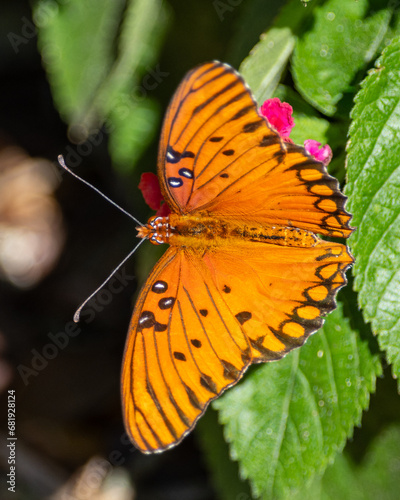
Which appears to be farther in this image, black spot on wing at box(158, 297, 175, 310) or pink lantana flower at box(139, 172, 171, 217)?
pink lantana flower at box(139, 172, 171, 217)

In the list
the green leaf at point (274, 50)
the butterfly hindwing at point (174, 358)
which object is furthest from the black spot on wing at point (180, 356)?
the green leaf at point (274, 50)

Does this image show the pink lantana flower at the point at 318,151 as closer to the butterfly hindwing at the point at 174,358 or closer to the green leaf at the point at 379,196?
the green leaf at the point at 379,196

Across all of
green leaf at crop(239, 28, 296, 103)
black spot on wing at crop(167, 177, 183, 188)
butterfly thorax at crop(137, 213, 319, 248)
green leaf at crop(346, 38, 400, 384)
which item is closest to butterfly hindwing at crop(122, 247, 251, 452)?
butterfly thorax at crop(137, 213, 319, 248)

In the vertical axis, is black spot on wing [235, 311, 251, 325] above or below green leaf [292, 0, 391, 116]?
below

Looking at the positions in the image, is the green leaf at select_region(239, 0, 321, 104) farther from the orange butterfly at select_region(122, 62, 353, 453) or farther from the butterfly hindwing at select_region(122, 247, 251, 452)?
the butterfly hindwing at select_region(122, 247, 251, 452)

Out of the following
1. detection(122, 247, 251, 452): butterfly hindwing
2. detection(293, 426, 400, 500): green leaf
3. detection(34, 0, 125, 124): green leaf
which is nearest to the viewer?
detection(122, 247, 251, 452): butterfly hindwing

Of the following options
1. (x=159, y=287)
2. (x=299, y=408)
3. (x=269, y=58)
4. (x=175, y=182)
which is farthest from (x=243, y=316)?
(x=269, y=58)

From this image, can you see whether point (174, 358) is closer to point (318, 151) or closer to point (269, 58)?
point (318, 151)
